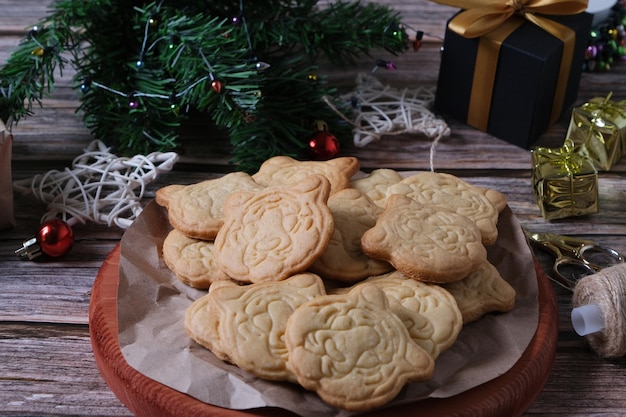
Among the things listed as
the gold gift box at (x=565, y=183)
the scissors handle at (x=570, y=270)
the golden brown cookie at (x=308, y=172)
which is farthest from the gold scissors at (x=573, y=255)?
the golden brown cookie at (x=308, y=172)

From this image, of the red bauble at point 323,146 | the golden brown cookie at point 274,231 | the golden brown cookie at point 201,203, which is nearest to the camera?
the golden brown cookie at point 274,231

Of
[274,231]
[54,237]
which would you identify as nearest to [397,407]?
[274,231]

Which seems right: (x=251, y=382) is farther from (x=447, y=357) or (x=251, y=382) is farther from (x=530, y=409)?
(x=530, y=409)

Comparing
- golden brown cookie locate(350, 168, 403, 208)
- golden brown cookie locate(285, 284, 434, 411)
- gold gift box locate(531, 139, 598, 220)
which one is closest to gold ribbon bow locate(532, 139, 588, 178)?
gold gift box locate(531, 139, 598, 220)

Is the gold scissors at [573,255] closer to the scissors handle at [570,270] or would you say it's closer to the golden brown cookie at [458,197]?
the scissors handle at [570,270]

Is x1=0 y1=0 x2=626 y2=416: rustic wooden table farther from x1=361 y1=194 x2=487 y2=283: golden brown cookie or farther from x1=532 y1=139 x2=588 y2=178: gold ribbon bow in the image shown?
x1=361 y1=194 x2=487 y2=283: golden brown cookie

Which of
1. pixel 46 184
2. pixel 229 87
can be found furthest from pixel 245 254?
pixel 46 184

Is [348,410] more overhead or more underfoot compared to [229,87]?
more underfoot
